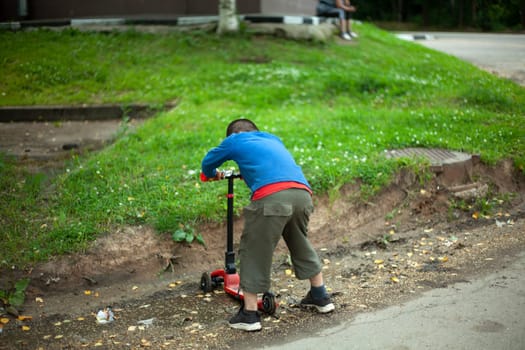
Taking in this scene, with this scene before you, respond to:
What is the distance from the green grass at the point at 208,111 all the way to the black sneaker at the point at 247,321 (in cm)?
168

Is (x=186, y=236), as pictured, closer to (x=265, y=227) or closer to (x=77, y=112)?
(x=265, y=227)

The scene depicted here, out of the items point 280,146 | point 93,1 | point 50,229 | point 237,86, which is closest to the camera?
point 280,146

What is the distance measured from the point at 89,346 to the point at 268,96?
21.2 ft

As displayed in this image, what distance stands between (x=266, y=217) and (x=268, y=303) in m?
0.72

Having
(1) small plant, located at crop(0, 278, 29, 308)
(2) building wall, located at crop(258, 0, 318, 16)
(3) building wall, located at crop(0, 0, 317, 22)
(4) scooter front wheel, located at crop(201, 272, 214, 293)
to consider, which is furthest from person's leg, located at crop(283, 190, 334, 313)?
(3) building wall, located at crop(0, 0, 317, 22)

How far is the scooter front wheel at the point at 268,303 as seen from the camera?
4836 mm

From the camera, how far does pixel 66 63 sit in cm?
→ 1169

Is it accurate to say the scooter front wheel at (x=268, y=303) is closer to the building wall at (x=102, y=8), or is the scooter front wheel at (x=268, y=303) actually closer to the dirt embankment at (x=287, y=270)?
the dirt embankment at (x=287, y=270)

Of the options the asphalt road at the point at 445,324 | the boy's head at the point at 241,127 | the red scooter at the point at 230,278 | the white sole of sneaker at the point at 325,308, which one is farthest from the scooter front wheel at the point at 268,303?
the boy's head at the point at 241,127

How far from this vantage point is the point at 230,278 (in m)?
5.28

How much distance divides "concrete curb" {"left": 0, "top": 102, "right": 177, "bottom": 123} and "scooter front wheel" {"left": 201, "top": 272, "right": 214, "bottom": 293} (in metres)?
5.09

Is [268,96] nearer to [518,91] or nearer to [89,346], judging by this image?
[518,91]

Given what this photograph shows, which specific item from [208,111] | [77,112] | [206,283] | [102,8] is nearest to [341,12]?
[102,8]

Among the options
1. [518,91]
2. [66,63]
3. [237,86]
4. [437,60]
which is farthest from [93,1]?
[518,91]
